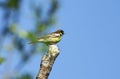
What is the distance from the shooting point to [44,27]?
1.41 m

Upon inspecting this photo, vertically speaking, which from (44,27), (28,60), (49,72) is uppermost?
(44,27)

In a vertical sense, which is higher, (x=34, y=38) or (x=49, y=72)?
(x=34, y=38)

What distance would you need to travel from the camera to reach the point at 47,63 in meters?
3.71

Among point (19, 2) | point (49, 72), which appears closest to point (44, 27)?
point (19, 2)

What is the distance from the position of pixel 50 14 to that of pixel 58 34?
284cm

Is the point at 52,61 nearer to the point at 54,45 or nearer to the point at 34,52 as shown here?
the point at 54,45

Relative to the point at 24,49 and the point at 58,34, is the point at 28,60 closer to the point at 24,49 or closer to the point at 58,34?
the point at 24,49

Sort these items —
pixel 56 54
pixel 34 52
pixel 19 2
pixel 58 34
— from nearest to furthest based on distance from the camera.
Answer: pixel 19 2 → pixel 34 52 → pixel 56 54 → pixel 58 34

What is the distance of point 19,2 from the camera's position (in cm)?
129

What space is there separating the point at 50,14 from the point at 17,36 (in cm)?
18

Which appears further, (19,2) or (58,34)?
(58,34)

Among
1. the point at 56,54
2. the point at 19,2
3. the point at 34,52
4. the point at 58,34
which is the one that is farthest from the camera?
the point at 58,34

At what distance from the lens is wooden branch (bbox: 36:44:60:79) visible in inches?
139

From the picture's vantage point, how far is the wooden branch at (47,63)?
3.54 meters
